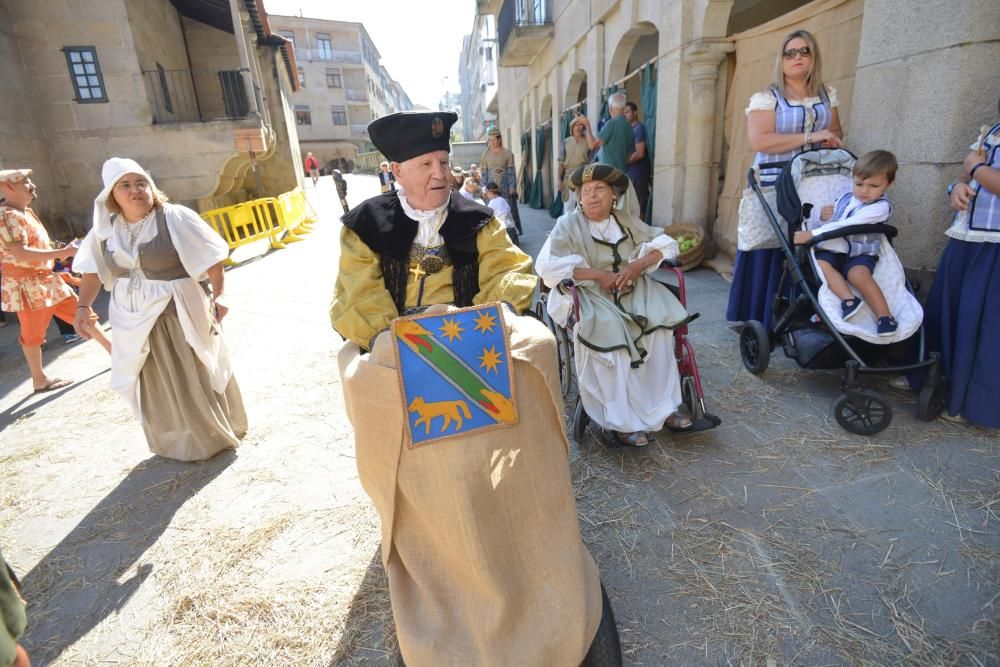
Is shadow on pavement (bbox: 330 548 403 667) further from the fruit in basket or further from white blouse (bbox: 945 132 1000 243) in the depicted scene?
the fruit in basket

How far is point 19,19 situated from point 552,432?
13073mm

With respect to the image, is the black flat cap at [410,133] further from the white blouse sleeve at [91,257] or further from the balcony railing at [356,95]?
the balcony railing at [356,95]

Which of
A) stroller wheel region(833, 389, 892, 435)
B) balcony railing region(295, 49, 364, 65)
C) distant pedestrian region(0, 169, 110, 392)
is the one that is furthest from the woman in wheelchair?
balcony railing region(295, 49, 364, 65)

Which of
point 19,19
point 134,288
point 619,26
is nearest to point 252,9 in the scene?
point 19,19

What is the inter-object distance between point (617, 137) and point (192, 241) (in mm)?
6070

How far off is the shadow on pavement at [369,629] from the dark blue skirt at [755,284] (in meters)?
3.79

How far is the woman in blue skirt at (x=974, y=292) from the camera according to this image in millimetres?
3000

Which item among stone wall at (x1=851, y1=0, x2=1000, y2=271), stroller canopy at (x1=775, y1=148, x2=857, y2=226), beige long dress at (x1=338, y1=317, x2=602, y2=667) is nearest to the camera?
beige long dress at (x1=338, y1=317, x2=602, y2=667)

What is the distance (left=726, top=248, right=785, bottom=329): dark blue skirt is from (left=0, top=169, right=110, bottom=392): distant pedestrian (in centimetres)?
564

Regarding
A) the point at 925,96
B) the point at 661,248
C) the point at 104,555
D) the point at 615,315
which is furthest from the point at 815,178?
the point at 104,555

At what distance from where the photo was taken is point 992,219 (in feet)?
9.87

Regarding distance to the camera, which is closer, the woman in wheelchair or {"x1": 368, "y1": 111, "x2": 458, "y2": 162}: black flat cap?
{"x1": 368, "y1": 111, "x2": 458, "y2": 162}: black flat cap

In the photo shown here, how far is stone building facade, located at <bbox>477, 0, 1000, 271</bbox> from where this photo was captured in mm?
3471

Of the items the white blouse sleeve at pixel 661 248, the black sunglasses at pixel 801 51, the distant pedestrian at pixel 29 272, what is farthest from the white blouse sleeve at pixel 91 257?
the black sunglasses at pixel 801 51
